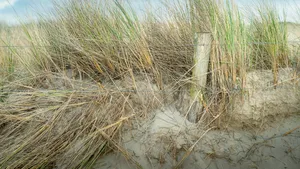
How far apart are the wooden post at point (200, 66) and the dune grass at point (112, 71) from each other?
62 mm

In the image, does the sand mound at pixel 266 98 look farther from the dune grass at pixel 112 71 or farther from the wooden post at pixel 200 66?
the wooden post at pixel 200 66

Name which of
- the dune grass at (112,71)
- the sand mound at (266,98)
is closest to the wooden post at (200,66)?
the dune grass at (112,71)

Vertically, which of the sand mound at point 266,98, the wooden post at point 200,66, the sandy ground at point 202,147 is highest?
the wooden post at point 200,66

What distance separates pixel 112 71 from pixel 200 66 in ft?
3.40

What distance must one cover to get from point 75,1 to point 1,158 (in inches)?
79.4

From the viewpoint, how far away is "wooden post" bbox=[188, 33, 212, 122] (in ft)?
7.94

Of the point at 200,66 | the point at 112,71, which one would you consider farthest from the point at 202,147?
the point at 112,71

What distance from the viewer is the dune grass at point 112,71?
7.80 feet

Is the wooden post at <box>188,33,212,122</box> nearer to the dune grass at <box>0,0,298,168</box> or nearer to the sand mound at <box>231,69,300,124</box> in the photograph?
the dune grass at <box>0,0,298,168</box>

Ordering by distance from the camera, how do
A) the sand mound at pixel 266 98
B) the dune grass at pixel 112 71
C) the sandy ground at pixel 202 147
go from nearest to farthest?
the sandy ground at pixel 202 147, the dune grass at pixel 112 71, the sand mound at pixel 266 98

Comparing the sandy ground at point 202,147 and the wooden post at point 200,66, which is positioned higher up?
the wooden post at point 200,66

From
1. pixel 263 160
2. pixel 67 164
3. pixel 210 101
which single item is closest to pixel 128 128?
pixel 67 164

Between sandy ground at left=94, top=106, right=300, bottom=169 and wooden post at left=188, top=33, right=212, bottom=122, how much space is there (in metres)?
0.23

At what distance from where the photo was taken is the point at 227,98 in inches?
101
